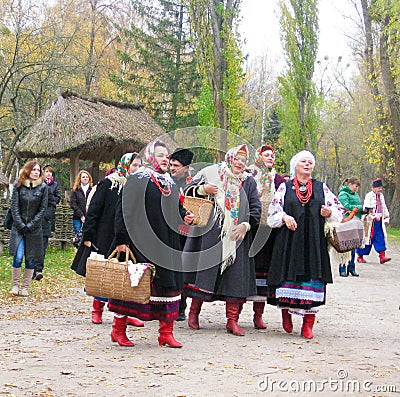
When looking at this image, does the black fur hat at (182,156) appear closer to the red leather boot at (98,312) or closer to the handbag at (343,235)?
the handbag at (343,235)

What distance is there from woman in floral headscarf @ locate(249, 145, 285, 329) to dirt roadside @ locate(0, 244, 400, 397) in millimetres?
337

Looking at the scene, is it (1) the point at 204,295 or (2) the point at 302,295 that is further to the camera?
(1) the point at 204,295

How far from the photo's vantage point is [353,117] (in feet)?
193

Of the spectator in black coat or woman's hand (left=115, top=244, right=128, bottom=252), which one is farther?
the spectator in black coat

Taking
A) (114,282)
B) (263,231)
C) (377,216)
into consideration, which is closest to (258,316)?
(263,231)

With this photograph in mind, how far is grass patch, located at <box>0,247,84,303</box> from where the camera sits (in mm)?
10211

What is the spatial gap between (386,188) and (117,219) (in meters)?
30.5

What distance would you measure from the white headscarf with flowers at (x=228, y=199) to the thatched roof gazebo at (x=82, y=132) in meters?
12.6

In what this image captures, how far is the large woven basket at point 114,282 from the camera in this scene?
6.07 m

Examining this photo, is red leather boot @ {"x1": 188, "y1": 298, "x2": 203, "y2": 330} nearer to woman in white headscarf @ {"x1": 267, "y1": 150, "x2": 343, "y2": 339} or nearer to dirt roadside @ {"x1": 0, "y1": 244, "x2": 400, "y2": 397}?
dirt roadside @ {"x1": 0, "y1": 244, "x2": 400, "y2": 397}

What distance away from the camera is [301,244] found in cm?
726

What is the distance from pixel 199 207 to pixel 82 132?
43.5 feet

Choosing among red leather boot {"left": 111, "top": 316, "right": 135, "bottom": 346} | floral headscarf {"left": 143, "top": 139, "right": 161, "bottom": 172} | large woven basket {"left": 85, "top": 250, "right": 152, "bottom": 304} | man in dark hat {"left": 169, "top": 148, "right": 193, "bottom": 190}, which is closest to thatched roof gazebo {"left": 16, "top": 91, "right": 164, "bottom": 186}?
man in dark hat {"left": 169, "top": 148, "right": 193, "bottom": 190}

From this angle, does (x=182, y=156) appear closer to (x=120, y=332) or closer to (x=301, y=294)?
(x=301, y=294)
